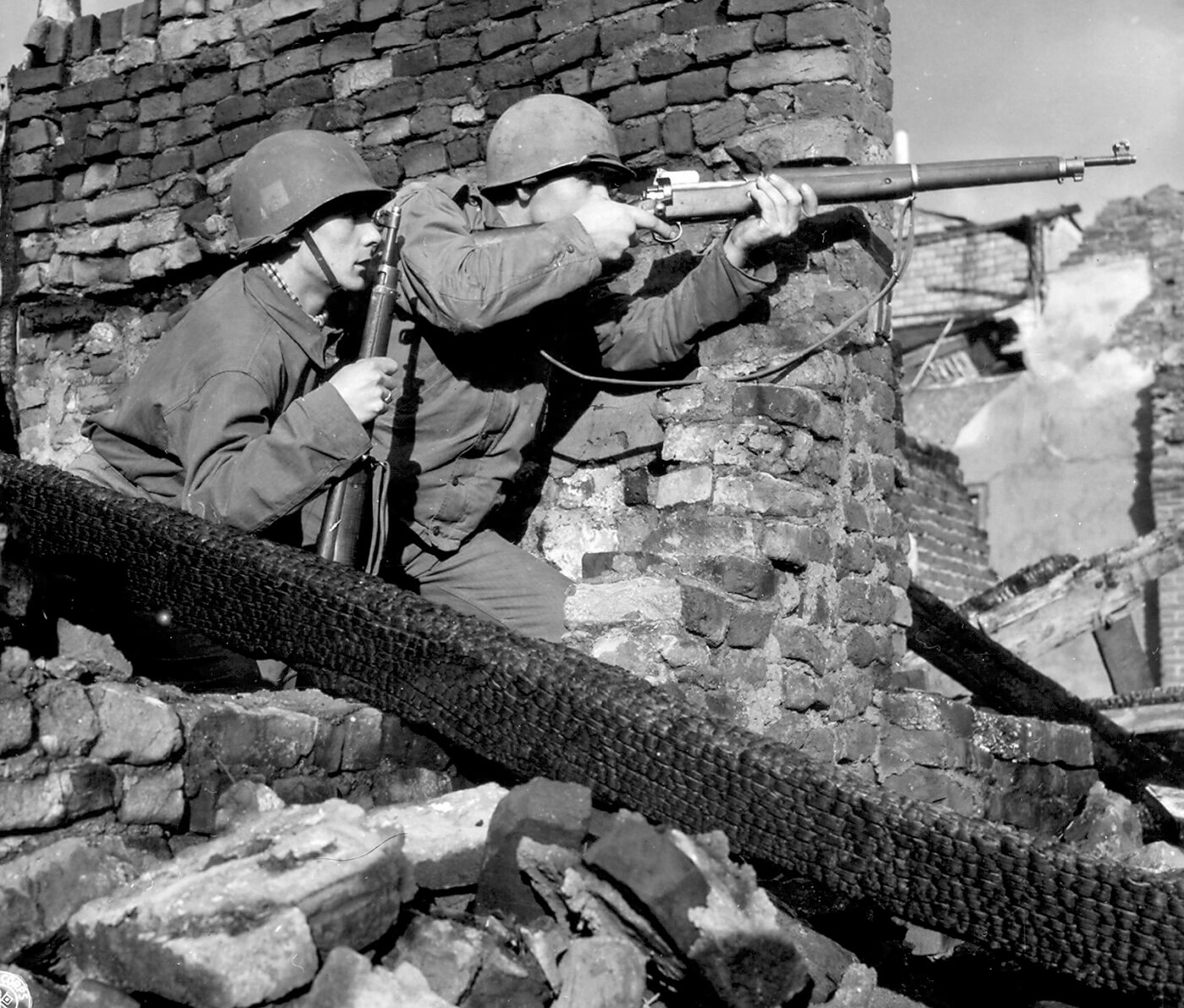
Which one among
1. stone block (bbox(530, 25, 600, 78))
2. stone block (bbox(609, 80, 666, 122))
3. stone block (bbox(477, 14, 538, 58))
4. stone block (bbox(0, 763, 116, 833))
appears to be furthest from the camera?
stone block (bbox(477, 14, 538, 58))

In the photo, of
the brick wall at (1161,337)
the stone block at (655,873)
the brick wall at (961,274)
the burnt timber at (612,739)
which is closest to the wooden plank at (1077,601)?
the burnt timber at (612,739)

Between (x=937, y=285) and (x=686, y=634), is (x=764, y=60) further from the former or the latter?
(x=937, y=285)

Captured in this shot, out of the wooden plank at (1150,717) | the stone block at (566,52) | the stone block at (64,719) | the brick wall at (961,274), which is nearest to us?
the stone block at (64,719)

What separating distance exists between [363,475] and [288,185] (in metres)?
0.88

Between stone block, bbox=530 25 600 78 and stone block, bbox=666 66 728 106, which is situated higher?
stone block, bbox=530 25 600 78

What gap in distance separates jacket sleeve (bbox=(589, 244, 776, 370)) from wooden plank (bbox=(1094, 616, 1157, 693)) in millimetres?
4146

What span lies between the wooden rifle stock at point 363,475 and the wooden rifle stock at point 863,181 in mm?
877

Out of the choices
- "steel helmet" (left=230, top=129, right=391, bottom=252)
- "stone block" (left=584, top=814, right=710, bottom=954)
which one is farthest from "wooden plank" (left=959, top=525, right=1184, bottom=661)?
"stone block" (left=584, top=814, right=710, bottom=954)

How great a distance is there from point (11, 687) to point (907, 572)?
2.94m

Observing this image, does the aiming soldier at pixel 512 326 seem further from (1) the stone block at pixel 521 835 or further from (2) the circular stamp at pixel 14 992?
(2) the circular stamp at pixel 14 992

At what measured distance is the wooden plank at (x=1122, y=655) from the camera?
23.3 ft

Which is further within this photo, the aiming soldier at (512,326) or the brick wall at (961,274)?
the brick wall at (961,274)

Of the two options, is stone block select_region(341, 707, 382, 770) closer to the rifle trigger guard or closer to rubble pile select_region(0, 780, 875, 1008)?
rubble pile select_region(0, 780, 875, 1008)

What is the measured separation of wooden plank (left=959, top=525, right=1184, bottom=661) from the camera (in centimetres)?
654
